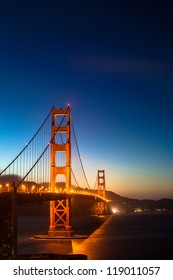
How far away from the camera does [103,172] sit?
14138 centimetres

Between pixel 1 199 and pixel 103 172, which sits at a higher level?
pixel 103 172

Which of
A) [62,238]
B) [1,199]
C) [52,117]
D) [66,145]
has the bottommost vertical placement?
[62,238]

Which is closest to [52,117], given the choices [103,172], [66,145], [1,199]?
[66,145]
